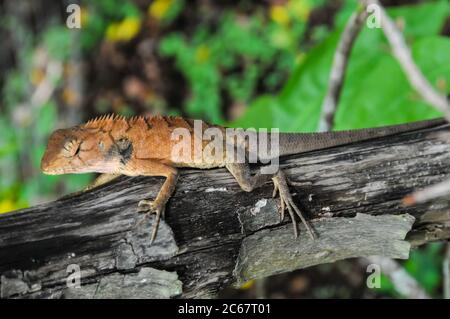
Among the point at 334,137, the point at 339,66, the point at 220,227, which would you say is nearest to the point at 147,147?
the point at 220,227

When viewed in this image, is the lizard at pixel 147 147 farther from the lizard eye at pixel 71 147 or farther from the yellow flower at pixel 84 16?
the yellow flower at pixel 84 16

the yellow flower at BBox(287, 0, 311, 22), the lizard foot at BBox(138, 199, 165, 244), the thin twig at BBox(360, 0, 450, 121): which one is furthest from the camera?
the yellow flower at BBox(287, 0, 311, 22)

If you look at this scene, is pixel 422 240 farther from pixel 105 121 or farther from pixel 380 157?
pixel 105 121

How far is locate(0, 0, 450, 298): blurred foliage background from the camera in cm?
538

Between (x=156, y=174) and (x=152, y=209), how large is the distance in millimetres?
403

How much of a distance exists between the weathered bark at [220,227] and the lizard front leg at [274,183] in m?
0.04

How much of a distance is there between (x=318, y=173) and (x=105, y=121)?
1.19 m

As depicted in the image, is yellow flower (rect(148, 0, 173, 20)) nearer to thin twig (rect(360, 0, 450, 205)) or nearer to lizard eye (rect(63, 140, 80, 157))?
lizard eye (rect(63, 140, 80, 157))

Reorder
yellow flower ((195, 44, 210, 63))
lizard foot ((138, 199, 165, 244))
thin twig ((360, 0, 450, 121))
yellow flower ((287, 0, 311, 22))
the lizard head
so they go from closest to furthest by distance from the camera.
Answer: thin twig ((360, 0, 450, 121)) < lizard foot ((138, 199, 165, 244)) < the lizard head < yellow flower ((287, 0, 311, 22)) < yellow flower ((195, 44, 210, 63))

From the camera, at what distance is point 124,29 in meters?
6.91

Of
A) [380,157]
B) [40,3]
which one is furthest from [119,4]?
[380,157]

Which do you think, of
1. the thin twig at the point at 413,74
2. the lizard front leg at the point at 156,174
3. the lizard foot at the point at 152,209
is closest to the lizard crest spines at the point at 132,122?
the lizard front leg at the point at 156,174

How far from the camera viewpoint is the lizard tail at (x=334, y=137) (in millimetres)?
2577

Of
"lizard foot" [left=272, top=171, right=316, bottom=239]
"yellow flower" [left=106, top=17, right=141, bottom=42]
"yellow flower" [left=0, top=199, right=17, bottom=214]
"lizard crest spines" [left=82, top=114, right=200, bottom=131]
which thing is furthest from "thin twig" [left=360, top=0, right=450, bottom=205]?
"yellow flower" [left=106, top=17, right=141, bottom=42]
